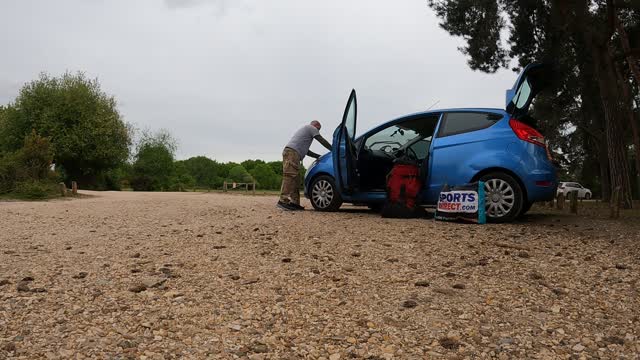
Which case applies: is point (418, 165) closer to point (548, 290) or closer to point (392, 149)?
point (392, 149)

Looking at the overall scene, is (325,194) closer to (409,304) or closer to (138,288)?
(138,288)

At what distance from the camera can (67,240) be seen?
580 centimetres

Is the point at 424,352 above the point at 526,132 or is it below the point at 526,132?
below

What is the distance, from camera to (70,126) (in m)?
33.7

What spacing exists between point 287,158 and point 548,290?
6229mm

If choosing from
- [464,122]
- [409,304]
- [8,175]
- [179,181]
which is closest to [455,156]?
[464,122]

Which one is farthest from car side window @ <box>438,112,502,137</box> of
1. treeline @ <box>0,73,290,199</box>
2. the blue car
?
treeline @ <box>0,73,290,199</box>

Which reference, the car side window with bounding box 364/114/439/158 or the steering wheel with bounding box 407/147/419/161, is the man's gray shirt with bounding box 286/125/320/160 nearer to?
the car side window with bounding box 364/114/439/158

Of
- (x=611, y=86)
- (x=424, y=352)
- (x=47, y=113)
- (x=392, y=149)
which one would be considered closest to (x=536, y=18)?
(x=611, y=86)

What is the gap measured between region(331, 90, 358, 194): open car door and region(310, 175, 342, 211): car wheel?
20.9 inches

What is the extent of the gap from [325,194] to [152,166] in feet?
127

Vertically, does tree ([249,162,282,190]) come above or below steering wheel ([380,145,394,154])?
above

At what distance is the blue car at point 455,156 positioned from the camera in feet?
22.5

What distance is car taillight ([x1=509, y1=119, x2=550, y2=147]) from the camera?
6887 millimetres
